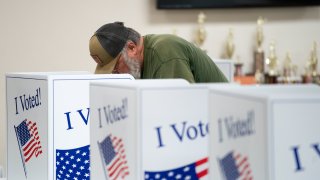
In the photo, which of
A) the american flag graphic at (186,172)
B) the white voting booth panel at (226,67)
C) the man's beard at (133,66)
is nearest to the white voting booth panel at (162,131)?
the american flag graphic at (186,172)

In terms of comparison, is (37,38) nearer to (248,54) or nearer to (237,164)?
(248,54)

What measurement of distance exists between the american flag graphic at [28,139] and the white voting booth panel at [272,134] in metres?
0.65

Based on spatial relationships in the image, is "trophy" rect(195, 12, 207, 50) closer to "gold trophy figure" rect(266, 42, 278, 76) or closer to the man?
"gold trophy figure" rect(266, 42, 278, 76)

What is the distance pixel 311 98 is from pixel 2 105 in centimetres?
406

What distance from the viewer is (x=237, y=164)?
77cm

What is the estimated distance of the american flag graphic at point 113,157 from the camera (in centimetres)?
95

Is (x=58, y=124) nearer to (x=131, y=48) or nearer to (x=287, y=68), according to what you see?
(x=131, y=48)

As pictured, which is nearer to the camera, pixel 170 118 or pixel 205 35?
pixel 170 118

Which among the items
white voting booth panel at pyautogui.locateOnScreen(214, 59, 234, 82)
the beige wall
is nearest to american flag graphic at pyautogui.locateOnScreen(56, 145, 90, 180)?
white voting booth panel at pyautogui.locateOnScreen(214, 59, 234, 82)

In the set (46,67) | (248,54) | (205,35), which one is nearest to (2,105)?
(46,67)

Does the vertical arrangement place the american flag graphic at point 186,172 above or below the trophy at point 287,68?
below

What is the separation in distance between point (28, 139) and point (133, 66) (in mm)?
706

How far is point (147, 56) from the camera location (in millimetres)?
2094

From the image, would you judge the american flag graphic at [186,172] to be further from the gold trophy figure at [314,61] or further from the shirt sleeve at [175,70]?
the gold trophy figure at [314,61]
